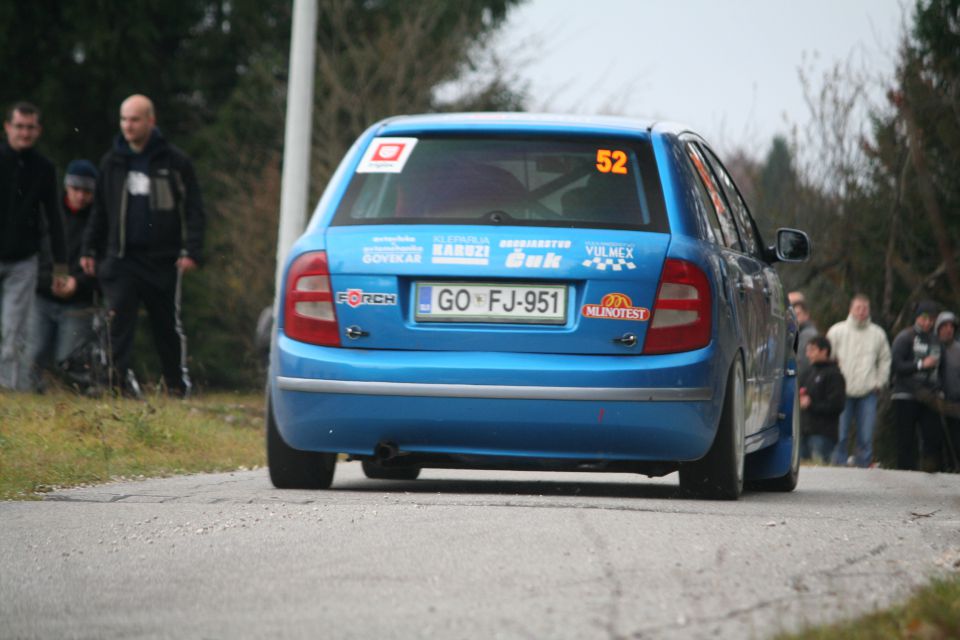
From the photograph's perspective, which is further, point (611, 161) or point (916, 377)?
point (916, 377)

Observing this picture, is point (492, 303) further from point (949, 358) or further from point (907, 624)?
point (949, 358)

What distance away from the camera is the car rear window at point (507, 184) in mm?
7723

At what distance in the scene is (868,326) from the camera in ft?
60.3

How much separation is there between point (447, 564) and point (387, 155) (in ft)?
9.66

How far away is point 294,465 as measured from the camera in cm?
822

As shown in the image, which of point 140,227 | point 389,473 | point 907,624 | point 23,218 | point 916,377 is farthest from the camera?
point 916,377

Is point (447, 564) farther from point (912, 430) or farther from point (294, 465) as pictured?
point (912, 430)

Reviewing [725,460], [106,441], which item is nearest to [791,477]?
[725,460]

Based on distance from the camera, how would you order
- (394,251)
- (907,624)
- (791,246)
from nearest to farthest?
(907,624), (394,251), (791,246)

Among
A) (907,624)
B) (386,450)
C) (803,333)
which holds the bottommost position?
(803,333)

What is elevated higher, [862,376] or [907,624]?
[907,624]

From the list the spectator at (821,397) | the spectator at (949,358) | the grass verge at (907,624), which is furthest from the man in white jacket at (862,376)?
the grass verge at (907,624)

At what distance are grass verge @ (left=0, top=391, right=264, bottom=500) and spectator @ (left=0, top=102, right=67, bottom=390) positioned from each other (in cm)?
142

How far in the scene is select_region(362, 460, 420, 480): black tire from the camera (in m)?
9.54
